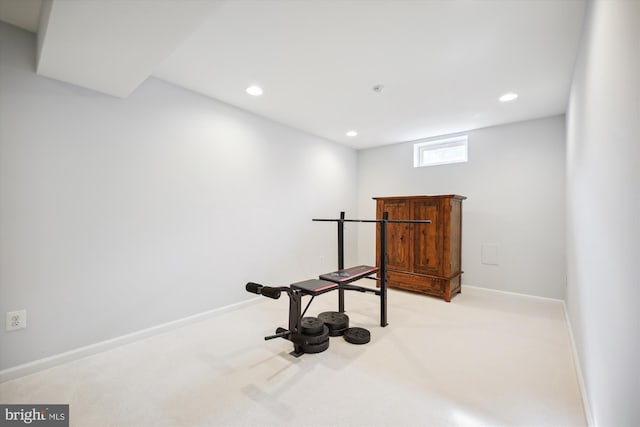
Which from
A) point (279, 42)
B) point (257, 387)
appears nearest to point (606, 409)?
point (257, 387)

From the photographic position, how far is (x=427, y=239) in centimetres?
383

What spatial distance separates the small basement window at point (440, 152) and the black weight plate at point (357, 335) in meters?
3.10

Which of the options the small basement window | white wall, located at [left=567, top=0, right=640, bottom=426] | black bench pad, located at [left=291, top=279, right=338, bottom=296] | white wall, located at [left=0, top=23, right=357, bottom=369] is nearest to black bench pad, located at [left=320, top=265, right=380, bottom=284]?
black bench pad, located at [left=291, top=279, right=338, bottom=296]

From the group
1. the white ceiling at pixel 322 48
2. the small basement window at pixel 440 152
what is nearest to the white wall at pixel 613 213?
the white ceiling at pixel 322 48

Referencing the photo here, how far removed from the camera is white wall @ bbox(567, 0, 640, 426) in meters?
0.81

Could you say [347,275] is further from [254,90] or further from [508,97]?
[508,97]

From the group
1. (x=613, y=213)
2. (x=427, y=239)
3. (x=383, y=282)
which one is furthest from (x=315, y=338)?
(x=427, y=239)

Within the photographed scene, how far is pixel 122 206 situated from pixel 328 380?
224 centimetres

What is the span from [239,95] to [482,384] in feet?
11.0

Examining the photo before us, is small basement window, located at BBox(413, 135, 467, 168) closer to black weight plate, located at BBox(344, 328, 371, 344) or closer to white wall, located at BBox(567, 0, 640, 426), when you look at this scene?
white wall, located at BBox(567, 0, 640, 426)

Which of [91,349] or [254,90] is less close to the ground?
[254,90]

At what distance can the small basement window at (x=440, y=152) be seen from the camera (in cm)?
440

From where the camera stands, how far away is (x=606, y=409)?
1.12 metres

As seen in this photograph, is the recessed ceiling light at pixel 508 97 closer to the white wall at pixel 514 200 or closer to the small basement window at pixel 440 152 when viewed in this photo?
the white wall at pixel 514 200
